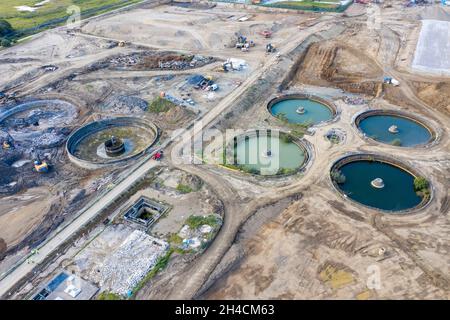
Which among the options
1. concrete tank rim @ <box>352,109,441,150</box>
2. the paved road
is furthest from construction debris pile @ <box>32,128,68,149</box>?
concrete tank rim @ <box>352,109,441,150</box>

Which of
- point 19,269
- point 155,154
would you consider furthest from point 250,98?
A: point 19,269

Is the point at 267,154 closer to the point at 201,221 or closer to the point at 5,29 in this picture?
the point at 201,221

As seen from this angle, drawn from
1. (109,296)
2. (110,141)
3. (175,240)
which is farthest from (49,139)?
(109,296)

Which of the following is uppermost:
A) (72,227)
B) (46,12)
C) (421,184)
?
(46,12)

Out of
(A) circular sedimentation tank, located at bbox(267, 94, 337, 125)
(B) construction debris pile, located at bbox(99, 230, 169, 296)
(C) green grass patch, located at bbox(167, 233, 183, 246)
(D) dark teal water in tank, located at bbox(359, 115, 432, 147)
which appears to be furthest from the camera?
(A) circular sedimentation tank, located at bbox(267, 94, 337, 125)

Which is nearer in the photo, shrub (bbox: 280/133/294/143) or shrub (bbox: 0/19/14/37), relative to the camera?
shrub (bbox: 280/133/294/143)

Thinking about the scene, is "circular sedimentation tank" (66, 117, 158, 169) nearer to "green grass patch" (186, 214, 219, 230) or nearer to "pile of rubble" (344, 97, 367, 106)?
"green grass patch" (186, 214, 219, 230)
